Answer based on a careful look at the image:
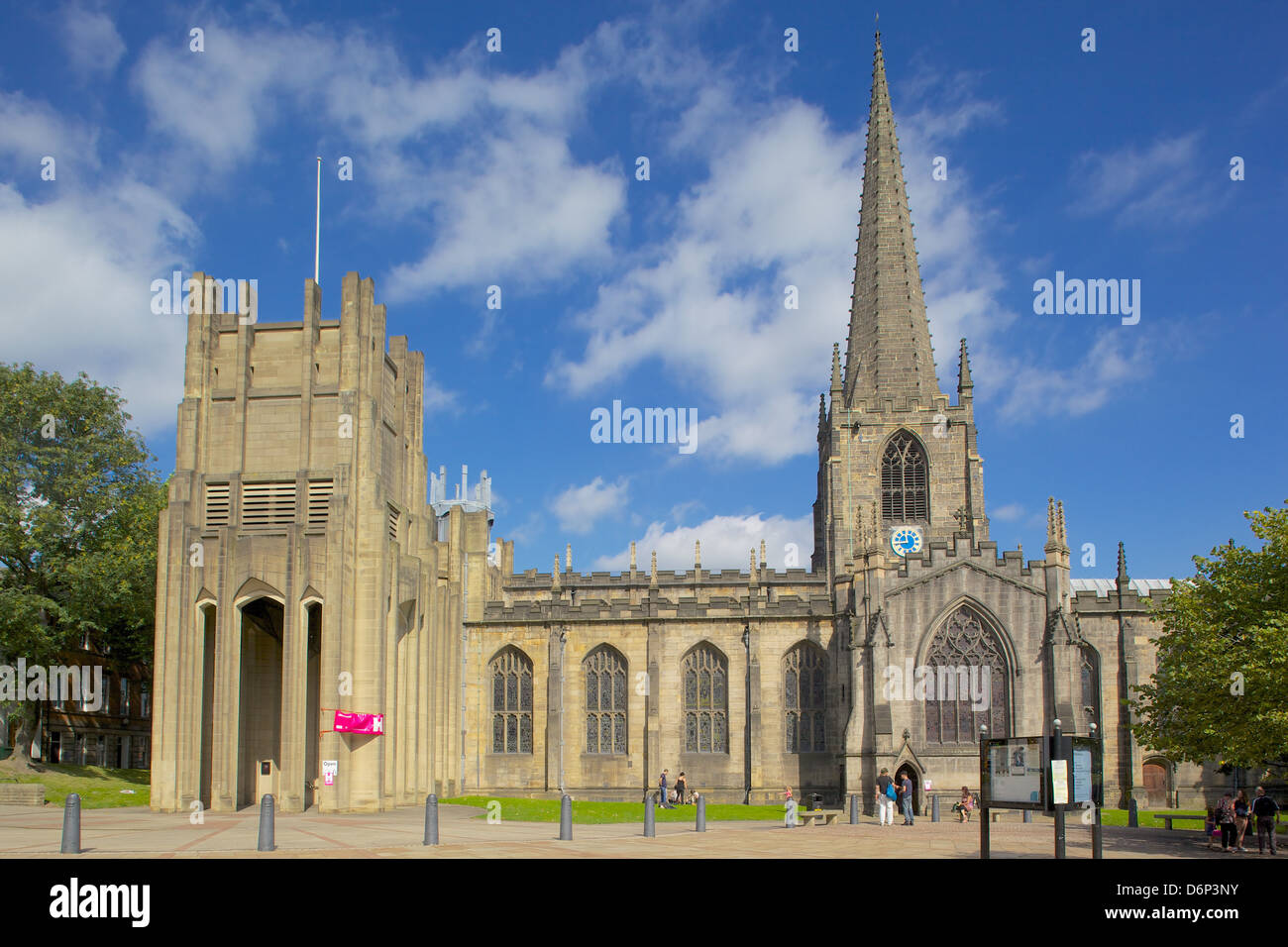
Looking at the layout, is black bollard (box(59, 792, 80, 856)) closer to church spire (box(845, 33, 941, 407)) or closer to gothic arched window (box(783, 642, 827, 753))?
gothic arched window (box(783, 642, 827, 753))

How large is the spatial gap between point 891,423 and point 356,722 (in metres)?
38.0

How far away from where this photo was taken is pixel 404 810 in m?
37.2

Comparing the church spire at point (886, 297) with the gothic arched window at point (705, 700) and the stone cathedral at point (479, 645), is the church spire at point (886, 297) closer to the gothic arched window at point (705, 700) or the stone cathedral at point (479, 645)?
the stone cathedral at point (479, 645)

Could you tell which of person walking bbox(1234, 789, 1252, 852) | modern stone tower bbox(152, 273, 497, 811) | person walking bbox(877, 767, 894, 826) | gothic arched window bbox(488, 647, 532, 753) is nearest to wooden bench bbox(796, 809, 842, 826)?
person walking bbox(877, 767, 894, 826)

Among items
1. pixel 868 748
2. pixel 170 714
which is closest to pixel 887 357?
pixel 868 748

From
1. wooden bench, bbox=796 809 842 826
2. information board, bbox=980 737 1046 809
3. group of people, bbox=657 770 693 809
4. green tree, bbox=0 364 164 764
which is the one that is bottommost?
group of people, bbox=657 770 693 809

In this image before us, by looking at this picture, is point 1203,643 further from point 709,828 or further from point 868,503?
point 868,503

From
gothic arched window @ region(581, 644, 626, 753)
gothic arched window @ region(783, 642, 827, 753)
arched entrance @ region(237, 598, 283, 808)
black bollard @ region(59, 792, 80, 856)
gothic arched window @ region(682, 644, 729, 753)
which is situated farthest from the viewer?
gothic arched window @ region(581, 644, 626, 753)

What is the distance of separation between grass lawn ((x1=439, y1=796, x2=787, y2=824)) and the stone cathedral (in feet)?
11.0

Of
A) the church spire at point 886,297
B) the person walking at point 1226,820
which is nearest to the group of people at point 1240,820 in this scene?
the person walking at point 1226,820

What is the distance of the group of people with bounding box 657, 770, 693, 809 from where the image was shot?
43.1m

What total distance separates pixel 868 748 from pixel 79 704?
4146 cm

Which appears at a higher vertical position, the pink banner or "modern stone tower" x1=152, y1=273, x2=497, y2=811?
"modern stone tower" x1=152, y1=273, x2=497, y2=811

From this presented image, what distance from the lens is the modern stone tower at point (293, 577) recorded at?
1414 inches
